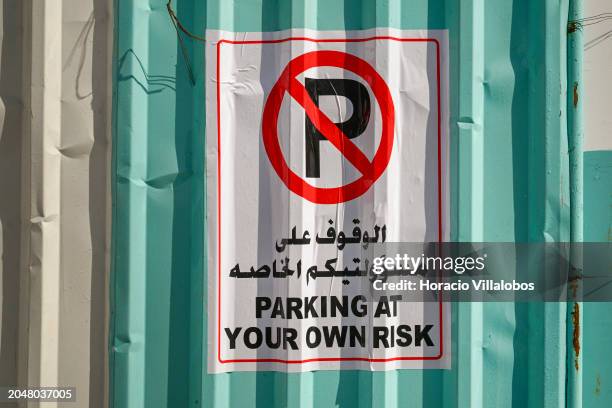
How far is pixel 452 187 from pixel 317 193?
1.44ft

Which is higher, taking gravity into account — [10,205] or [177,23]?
[177,23]

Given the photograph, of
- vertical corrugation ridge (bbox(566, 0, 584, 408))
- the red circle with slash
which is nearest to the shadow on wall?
the red circle with slash

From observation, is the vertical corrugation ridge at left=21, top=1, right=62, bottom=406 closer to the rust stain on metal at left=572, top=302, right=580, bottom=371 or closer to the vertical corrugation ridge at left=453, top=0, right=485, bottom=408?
the vertical corrugation ridge at left=453, top=0, right=485, bottom=408

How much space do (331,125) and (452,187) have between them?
17.3 inches

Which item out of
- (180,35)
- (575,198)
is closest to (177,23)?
(180,35)

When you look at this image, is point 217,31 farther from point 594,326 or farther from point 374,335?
point 594,326

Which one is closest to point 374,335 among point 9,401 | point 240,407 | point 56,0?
point 240,407

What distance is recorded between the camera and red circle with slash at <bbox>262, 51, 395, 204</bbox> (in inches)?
77.9

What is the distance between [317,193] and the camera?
1974 mm

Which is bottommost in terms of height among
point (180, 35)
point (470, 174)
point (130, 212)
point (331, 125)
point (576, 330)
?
point (576, 330)

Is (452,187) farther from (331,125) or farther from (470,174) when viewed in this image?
(331,125)

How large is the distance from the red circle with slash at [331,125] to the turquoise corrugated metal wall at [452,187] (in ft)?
0.40

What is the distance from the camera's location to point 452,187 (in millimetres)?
1999

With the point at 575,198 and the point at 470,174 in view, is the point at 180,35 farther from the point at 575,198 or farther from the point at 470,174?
the point at 575,198
